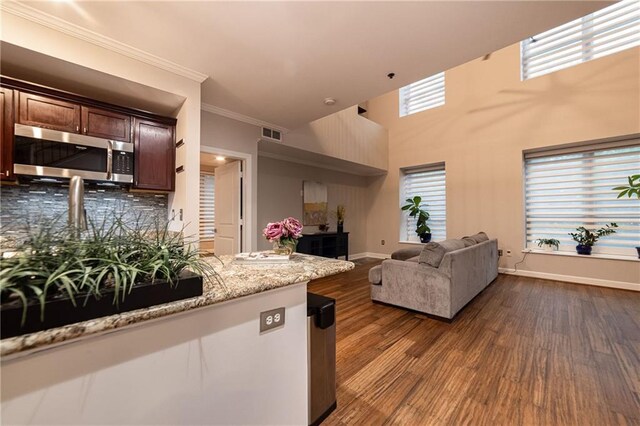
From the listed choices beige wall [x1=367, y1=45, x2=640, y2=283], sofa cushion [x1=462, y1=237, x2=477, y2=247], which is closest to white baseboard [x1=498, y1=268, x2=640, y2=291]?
beige wall [x1=367, y1=45, x2=640, y2=283]

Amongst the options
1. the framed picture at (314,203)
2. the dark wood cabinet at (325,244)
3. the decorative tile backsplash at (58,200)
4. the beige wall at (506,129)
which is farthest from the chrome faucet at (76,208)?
the beige wall at (506,129)

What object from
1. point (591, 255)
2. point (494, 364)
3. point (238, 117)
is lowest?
point (494, 364)

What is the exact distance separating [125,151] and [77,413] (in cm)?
259

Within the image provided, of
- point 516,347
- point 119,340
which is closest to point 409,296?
point 516,347

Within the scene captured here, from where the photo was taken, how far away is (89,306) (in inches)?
27.8

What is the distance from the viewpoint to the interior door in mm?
4043

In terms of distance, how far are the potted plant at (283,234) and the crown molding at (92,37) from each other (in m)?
2.24

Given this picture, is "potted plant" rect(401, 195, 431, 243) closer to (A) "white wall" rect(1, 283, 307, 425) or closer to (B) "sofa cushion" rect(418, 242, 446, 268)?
(B) "sofa cushion" rect(418, 242, 446, 268)

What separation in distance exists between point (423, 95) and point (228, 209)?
5.53m

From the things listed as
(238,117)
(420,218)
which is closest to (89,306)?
(238,117)

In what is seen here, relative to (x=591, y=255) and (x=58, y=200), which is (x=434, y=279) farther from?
(x=58, y=200)

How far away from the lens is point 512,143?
5.06m

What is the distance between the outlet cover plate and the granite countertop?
17 centimetres

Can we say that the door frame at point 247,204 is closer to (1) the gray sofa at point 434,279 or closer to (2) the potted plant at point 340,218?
(1) the gray sofa at point 434,279
